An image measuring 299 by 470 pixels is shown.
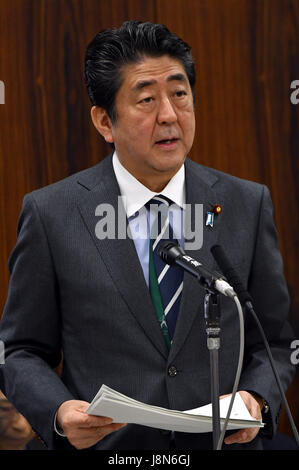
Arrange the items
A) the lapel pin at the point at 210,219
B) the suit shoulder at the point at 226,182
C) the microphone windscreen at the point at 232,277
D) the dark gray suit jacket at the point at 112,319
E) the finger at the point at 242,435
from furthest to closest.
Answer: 1. the suit shoulder at the point at 226,182
2. the lapel pin at the point at 210,219
3. the dark gray suit jacket at the point at 112,319
4. the finger at the point at 242,435
5. the microphone windscreen at the point at 232,277

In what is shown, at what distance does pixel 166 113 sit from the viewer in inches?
68.6

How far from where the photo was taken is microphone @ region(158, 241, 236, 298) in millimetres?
1267

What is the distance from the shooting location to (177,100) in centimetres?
179

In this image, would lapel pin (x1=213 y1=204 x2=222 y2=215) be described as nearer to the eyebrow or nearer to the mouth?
the mouth

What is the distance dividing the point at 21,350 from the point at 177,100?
2.43 feet

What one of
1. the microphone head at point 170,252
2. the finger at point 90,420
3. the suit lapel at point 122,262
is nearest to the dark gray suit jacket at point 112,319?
the suit lapel at point 122,262

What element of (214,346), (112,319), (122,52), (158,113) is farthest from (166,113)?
(214,346)

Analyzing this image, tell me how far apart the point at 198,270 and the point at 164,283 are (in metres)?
0.49

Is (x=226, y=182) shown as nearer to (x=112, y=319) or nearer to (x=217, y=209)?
(x=217, y=209)

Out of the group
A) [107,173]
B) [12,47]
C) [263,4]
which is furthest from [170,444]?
[263,4]

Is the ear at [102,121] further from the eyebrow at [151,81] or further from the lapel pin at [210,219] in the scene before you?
the lapel pin at [210,219]

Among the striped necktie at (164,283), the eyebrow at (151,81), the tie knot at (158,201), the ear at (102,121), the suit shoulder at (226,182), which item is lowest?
the striped necktie at (164,283)

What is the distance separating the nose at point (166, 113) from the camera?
5.71ft

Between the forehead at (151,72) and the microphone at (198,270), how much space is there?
553 mm
